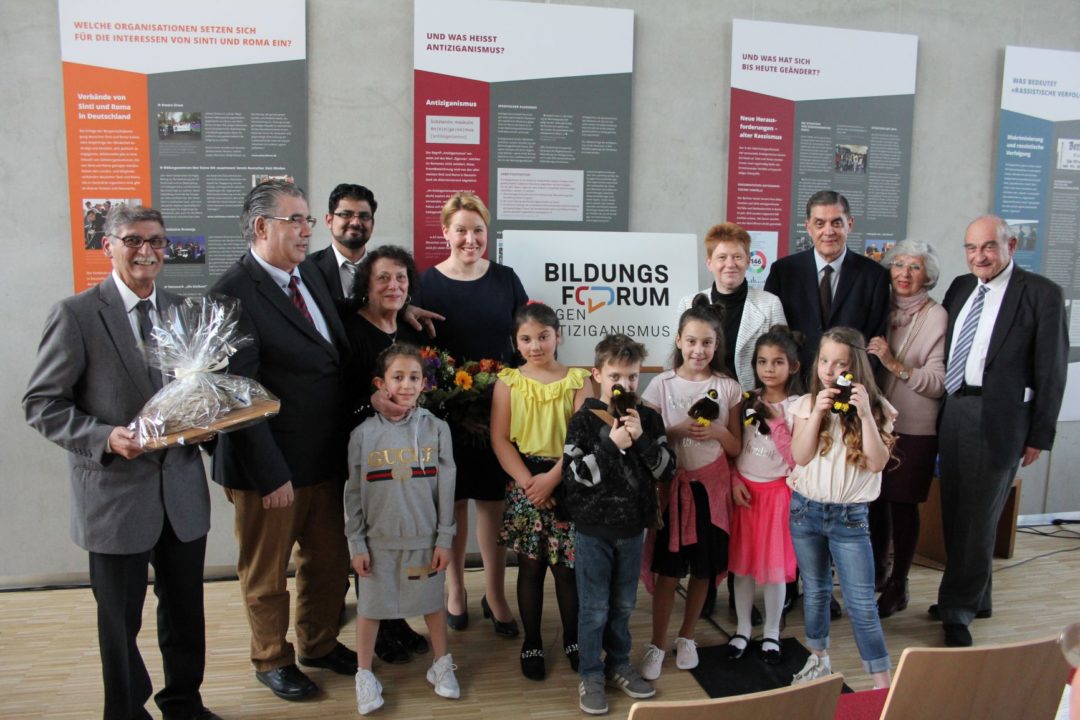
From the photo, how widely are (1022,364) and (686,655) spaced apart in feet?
6.47

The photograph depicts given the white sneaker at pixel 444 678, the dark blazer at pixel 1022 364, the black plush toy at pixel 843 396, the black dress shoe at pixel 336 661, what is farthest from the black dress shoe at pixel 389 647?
the dark blazer at pixel 1022 364

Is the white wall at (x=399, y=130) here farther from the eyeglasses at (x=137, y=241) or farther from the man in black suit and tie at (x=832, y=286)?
the eyeglasses at (x=137, y=241)

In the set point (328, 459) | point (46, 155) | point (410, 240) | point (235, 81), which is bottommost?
point (328, 459)

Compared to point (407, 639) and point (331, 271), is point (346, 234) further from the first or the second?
point (407, 639)

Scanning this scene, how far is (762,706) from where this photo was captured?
1.26m

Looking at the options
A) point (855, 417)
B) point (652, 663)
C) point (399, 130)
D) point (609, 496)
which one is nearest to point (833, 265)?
point (855, 417)

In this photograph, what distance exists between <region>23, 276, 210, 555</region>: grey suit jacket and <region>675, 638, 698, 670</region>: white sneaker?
2059mm

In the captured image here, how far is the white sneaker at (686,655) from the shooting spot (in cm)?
303

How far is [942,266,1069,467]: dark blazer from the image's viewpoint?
320 cm

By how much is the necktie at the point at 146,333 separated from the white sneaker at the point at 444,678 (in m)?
1.49

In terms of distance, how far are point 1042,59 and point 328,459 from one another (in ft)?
16.6

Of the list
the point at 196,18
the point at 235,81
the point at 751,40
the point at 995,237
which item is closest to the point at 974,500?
the point at 995,237

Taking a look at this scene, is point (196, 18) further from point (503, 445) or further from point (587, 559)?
point (587, 559)

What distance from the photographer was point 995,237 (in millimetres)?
3203
